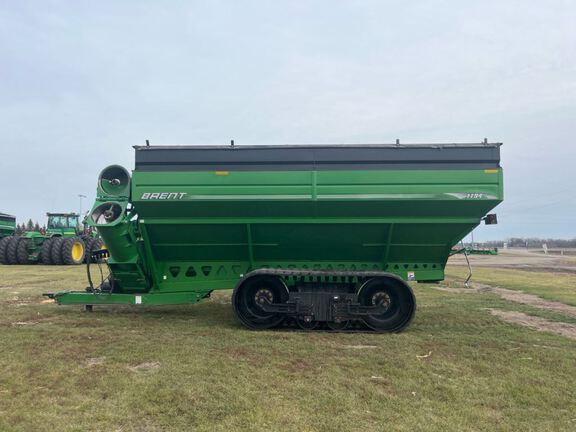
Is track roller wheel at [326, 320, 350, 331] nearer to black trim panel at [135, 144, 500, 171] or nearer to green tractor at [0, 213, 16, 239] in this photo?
black trim panel at [135, 144, 500, 171]

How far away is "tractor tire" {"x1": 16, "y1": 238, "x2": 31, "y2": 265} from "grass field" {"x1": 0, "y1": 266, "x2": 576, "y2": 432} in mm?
17206

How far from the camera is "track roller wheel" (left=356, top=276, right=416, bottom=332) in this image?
7.04 metres

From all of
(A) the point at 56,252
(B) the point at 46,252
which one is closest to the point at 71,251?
(A) the point at 56,252

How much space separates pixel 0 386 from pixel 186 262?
3.67m

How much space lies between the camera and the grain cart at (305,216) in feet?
22.5

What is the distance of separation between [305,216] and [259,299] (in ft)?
5.24

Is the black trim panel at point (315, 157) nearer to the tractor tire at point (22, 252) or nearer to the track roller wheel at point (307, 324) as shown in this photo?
the track roller wheel at point (307, 324)

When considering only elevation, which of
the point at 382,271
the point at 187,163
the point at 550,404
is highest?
the point at 187,163

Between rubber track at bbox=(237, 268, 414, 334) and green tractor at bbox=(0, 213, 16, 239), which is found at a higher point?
green tractor at bbox=(0, 213, 16, 239)

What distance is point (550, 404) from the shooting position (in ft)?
13.7

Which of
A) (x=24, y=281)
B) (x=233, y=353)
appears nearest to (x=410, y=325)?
(x=233, y=353)

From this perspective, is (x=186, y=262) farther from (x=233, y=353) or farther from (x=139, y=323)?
(x=233, y=353)

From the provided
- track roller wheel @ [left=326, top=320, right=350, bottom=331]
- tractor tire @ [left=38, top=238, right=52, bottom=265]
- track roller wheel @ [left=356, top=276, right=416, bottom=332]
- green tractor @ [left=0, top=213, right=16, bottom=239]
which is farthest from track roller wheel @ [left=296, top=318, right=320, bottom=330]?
green tractor @ [left=0, top=213, right=16, bottom=239]

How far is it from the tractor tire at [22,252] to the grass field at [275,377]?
17.2 m
